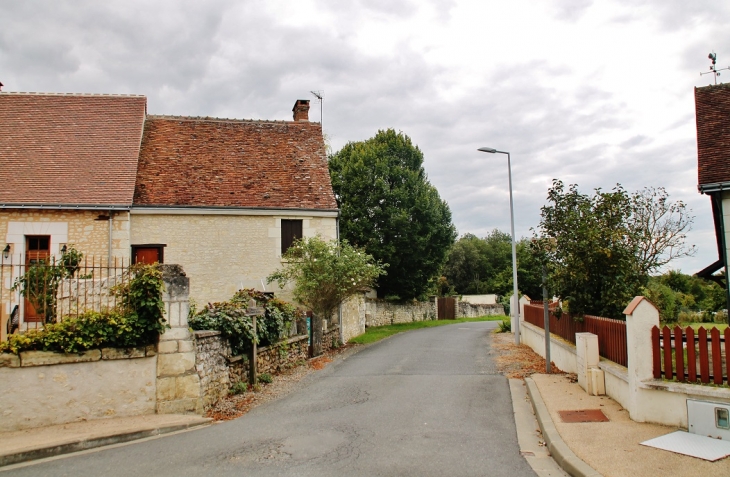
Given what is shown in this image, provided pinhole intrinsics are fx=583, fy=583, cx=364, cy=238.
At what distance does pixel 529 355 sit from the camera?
640 inches

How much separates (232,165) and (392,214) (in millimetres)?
10273

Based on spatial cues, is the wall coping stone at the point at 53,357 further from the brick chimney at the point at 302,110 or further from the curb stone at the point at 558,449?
the brick chimney at the point at 302,110

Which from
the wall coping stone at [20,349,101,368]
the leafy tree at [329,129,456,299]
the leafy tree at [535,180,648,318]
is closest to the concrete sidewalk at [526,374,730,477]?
the leafy tree at [535,180,648,318]

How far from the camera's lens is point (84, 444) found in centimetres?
757

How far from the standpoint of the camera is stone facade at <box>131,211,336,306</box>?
19.5 metres

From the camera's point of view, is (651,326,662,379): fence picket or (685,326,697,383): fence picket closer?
(685,326,697,383): fence picket

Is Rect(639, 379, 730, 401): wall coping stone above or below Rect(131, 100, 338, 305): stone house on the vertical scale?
below

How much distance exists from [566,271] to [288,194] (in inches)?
466

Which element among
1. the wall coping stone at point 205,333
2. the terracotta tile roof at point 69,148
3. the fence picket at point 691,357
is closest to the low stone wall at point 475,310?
the terracotta tile roof at point 69,148

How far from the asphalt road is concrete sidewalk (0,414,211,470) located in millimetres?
292

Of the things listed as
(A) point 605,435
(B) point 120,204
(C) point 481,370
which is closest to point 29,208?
(B) point 120,204

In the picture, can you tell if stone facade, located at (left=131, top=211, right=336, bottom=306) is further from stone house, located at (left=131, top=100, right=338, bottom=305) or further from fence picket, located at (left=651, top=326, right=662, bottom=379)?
fence picket, located at (left=651, top=326, right=662, bottom=379)

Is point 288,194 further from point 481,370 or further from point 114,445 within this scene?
point 114,445

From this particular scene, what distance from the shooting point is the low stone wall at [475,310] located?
44.6 m
